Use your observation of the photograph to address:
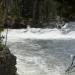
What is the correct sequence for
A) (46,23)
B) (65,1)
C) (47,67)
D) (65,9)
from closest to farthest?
(65,1) < (65,9) < (47,67) < (46,23)

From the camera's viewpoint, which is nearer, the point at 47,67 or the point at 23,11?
the point at 47,67

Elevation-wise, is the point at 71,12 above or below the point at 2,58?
above

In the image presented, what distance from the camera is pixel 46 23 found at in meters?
28.6

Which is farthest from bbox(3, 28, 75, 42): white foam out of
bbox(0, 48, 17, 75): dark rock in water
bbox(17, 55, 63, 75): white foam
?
bbox(0, 48, 17, 75): dark rock in water

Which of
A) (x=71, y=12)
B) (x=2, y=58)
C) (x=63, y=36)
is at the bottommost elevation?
(x=63, y=36)

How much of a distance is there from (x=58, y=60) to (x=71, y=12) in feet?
19.1

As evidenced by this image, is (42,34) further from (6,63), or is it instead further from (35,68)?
(6,63)

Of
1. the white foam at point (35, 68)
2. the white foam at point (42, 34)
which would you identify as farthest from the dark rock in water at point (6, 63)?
the white foam at point (42, 34)

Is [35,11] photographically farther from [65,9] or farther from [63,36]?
[65,9]

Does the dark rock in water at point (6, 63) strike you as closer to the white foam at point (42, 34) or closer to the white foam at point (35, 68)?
the white foam at point (35, 68)

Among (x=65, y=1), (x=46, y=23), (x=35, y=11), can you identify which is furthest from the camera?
(x=35, y=11)

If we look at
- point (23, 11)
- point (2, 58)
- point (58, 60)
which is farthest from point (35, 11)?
point (2, 58)

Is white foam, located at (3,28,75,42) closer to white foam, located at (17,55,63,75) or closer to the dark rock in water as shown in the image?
white foam, located at (17,55,63,75)

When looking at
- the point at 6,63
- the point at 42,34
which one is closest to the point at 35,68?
the point at 6,63
